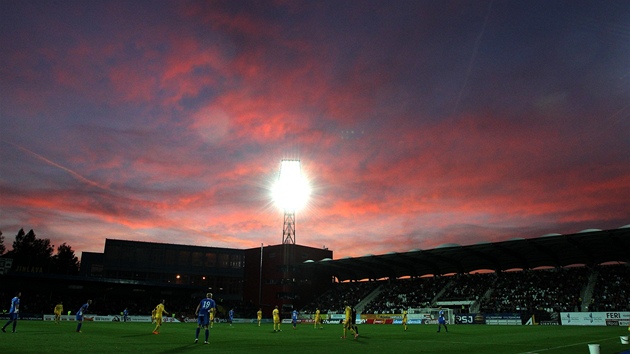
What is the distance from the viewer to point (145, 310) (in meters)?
79.5

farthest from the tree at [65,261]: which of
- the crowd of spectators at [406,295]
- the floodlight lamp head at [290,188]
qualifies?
the crowd of spectators at [406,295]

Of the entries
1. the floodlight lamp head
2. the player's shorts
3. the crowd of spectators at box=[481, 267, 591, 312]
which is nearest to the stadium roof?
the crowd of spectators at box=[481, 267, 591, 312]

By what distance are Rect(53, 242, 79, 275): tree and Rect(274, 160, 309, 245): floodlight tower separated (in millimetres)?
91352

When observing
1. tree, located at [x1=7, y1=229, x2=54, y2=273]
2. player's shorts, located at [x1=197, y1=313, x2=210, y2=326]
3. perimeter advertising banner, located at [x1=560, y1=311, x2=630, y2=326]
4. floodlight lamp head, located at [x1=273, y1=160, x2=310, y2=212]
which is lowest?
perimeter advertising banner, located at [x1=560, y1=311, x2=630, y2=326]

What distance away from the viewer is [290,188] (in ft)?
284

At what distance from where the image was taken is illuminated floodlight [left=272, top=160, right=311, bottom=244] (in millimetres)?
85188

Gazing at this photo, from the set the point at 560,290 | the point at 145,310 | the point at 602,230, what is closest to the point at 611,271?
the point at 560,290

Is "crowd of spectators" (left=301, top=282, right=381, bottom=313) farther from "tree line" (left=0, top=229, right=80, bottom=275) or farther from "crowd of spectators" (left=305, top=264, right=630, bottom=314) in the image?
"tree line" (left=0, top=229, right=80, bottom=275)

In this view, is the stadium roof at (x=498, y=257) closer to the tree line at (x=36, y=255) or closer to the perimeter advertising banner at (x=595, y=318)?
the perimeter advertising banner at (x=595, y=318)

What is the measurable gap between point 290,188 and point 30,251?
334ft

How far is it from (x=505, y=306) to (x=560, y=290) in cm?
798

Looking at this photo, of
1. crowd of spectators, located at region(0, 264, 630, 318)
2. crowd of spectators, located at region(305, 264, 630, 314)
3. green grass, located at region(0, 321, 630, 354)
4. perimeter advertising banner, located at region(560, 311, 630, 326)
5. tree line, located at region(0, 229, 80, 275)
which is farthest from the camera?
tree line, located at region(0, 229, 80, 275)

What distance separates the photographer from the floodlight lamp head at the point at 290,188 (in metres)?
85.2

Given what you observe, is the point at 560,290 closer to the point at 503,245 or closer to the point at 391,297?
the point at 503,245
